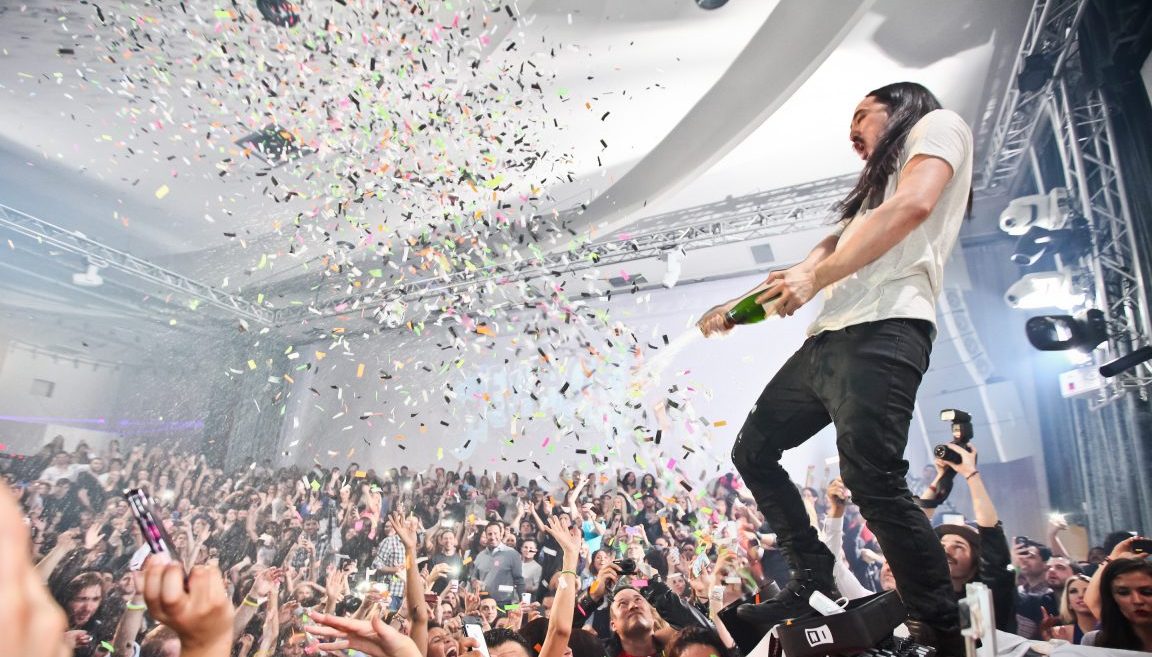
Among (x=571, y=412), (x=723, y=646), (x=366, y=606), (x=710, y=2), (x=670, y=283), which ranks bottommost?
(x=366, y=606)

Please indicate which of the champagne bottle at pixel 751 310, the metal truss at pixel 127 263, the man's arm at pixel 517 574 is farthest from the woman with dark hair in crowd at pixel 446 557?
the champagne bottle at pixel 751 310

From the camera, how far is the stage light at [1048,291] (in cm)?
391

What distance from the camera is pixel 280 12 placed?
12.2 ft

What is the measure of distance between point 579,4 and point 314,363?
4.05 m

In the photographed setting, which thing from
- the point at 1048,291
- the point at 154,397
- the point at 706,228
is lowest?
the point at 154,397

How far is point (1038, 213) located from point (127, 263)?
7.08m

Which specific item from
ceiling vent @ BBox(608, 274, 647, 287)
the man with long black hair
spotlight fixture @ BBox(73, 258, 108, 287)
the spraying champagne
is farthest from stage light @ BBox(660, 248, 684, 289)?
spotlight fixture @ BBox(73, 258, 108, 287)

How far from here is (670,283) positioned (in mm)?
4691

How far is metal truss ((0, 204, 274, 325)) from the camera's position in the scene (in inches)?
196

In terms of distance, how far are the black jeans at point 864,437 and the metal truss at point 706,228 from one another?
3.36m

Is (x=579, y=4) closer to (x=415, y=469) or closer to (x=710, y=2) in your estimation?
(x=710, y=2)

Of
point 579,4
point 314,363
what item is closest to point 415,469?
point 314,363

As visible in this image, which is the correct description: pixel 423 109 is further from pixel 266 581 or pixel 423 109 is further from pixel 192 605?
pixel 192 605

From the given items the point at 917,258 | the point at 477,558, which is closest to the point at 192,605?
the point at 917,258
